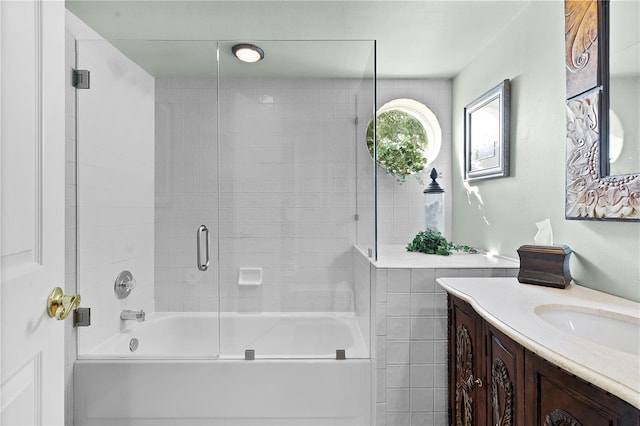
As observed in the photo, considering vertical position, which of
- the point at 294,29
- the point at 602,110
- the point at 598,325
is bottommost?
the point at 598,325

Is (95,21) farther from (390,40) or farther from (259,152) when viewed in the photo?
(390,40)

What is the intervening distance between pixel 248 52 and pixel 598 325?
2.16 m

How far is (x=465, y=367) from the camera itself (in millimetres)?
1487

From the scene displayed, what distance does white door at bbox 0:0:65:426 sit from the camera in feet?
2.39

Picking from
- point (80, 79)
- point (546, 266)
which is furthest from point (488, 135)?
point (80, 79)

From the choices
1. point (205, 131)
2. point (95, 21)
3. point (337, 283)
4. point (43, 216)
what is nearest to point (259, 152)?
point (205, 131)

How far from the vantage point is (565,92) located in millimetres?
1564

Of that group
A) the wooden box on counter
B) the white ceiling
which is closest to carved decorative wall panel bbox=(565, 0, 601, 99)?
the white ceiling

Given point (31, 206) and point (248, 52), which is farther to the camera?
point (248, 52)

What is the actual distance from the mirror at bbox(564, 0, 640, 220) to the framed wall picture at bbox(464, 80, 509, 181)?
57 cm

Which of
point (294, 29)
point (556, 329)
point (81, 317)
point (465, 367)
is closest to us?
point (556, 329)

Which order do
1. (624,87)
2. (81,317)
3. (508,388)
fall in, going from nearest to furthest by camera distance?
(508,388)
(624,87)
(81,317)

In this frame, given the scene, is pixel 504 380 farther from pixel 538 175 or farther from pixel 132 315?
pixel 132 315

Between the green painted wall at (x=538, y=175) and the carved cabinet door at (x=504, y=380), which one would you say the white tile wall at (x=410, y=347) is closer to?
the green painted wall at (x=538, y=175)
